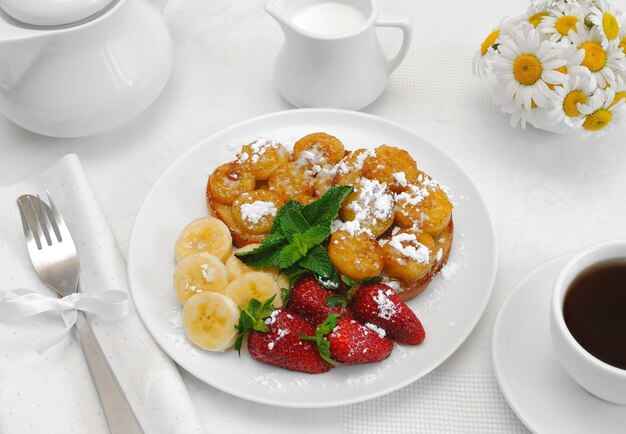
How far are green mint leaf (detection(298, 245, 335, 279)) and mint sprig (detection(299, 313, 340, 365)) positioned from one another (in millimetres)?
103

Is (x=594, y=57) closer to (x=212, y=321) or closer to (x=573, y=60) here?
(x=573, y=60)

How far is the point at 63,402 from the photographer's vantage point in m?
1.32

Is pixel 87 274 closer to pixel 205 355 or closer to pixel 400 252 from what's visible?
pixel 205 355

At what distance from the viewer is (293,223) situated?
4.59 feet

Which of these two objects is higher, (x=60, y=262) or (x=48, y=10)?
(x=48, y=10)

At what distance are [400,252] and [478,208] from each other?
0.25 metres

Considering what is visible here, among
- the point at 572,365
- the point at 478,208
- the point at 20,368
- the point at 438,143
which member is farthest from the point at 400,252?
the point at 20,368

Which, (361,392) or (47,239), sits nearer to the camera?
(361,392)

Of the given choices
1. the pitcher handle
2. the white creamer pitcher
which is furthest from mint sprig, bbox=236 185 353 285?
the pitcher handle

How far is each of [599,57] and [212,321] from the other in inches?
41.3

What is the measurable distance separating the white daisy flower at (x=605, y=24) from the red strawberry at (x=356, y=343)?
862 millimetres

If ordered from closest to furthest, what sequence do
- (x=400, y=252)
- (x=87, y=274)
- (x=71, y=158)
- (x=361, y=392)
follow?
(x=361, y=392)
(x=400, y=252)
(x=87, y=274)
(x=71, y=158)

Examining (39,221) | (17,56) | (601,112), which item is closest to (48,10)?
(17,56)

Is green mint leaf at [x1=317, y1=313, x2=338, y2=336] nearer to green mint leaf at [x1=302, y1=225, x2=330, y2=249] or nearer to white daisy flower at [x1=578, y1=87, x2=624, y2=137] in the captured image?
green mint leaf at [x1=302, y1=225, x2=330, y2=249]
